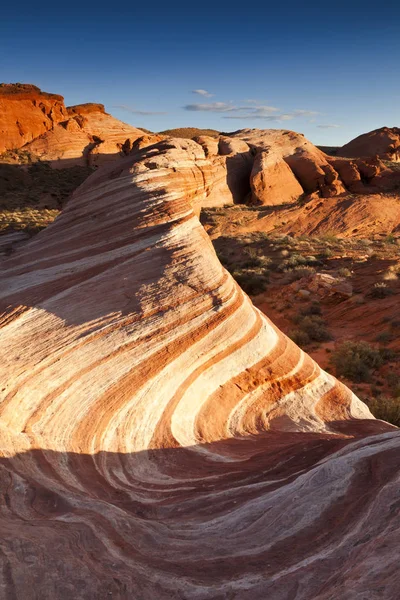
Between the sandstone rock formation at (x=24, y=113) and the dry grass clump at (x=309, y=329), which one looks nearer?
the dry grass clump at (x=309, y=329)

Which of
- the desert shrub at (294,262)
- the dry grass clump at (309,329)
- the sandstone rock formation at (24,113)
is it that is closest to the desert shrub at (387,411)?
the dry grass clump at (309,329)

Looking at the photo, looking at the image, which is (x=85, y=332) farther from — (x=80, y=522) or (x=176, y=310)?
(x=80, y=522)

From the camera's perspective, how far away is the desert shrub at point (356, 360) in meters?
12.4

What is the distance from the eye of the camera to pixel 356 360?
1277cm

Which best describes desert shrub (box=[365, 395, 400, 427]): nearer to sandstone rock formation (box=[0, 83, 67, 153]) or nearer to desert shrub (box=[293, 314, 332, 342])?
desert shrub (box=[293, 314, 332, 342])

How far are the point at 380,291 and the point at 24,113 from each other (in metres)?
50.9

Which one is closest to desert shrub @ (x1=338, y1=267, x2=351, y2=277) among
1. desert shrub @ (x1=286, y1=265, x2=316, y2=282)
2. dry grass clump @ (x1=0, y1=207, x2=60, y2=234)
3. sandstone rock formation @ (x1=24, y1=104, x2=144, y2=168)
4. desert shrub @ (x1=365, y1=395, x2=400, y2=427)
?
desert shrub @ (x1=286, y1=265, x2=316, y2=282)

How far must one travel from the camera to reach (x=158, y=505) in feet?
14.2

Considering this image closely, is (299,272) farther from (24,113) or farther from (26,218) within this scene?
(24,113)

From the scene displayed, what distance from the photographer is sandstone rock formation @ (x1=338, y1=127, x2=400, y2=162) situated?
5475 cm

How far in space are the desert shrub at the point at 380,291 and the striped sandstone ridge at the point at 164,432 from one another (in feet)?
34.0

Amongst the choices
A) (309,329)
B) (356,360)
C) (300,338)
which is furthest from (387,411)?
(309,329)

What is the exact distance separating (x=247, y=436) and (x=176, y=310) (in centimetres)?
215

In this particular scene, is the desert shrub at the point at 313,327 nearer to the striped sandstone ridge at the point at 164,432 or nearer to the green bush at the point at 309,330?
the green bush at the point at 309,330
